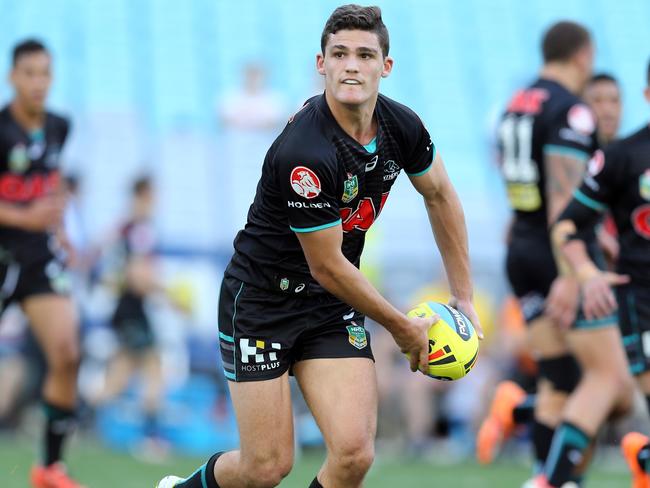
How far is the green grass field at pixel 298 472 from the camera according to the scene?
358 inches

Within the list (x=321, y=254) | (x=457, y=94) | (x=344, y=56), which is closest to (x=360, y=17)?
(x=344, y=56)

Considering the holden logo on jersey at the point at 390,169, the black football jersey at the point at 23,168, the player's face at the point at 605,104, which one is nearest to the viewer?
the holden logo on jersey at the point at 390,169

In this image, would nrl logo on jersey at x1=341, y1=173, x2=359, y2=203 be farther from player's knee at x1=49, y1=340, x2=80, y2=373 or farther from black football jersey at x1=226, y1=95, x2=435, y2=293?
player's knee at x1=49, y1=340, x2=80, y2=373

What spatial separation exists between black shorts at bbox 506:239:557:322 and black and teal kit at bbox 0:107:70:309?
288cm

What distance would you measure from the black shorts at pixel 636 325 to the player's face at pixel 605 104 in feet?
8.29

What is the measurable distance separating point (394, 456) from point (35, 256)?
16.3 ft

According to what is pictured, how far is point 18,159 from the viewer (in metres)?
8.09

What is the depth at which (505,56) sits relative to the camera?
18.9 m

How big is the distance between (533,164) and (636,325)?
161cm

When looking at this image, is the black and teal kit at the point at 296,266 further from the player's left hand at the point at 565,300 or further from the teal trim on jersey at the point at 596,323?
the teal trim on jersey at the point at 596,323


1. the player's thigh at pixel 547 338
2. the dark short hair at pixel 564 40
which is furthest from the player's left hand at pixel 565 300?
the dark short hair at pixel 564 40

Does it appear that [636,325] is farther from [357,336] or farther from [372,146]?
[372,146]

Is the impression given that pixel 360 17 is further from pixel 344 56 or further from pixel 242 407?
pixel 242 407

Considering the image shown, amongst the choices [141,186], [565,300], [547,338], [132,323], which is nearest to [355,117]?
[565,300]
